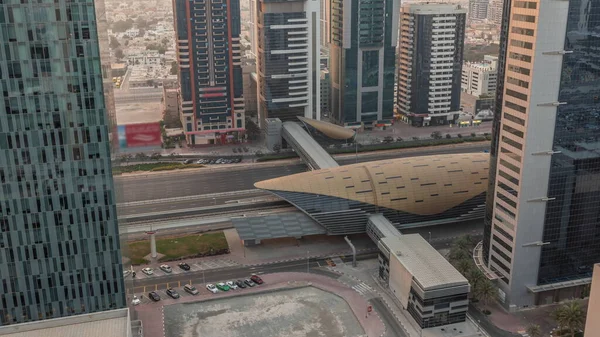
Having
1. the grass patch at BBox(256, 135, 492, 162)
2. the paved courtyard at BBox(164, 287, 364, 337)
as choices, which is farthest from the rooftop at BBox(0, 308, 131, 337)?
the grass patch at BBox(256, 135, 492, 162)

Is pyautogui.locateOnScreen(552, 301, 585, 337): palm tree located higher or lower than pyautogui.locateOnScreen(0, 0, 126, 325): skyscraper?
lower

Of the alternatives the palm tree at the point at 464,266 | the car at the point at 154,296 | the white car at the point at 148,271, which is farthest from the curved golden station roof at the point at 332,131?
the car at the point at 154,296

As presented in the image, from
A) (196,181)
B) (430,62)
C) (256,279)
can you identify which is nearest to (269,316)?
(256,279)

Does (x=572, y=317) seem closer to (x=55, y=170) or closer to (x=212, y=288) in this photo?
(x=212, y=288)

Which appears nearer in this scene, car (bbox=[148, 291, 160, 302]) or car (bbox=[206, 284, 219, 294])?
car (bbox=[148, 291, 160, 302])

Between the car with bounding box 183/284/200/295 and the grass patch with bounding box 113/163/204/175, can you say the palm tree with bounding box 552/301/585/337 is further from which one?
the grass patch with bounding box 113/163/204/175

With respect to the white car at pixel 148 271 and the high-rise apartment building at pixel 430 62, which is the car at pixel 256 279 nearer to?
the white car at pixel 148 271

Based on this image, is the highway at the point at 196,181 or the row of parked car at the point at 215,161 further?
the row of parked car at the point at 215,161
